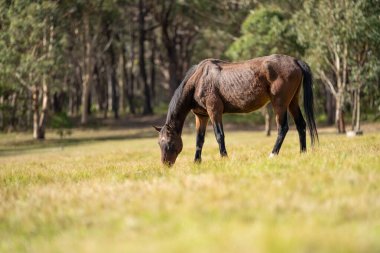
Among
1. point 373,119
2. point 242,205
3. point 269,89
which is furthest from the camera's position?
point 373,119

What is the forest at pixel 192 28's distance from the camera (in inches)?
1476

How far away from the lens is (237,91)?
575 inches

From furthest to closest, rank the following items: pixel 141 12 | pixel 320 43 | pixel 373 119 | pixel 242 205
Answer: pixel 141 12 < pixel 373 119 < pixel 320 43 < pixel 242 205

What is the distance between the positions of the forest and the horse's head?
2413cm

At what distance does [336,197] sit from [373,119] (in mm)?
44142

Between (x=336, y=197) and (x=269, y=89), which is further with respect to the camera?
(x=269, y=89)

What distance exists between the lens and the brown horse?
14398mm

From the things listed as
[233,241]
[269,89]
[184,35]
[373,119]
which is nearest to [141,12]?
[184,35]

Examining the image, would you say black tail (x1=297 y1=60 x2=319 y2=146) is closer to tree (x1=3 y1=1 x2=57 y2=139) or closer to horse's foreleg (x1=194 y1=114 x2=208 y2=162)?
horse's foreleg (x1=194 y1=114 x2=208 y2=162)

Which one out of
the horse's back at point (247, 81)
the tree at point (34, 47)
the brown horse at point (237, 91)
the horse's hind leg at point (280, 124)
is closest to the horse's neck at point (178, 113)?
the brown horse at point (237, 91)

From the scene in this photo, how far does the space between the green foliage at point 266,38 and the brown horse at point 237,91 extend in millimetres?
29834

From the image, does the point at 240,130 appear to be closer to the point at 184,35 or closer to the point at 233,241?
the point at 184,35

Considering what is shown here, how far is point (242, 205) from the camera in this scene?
22.3ft

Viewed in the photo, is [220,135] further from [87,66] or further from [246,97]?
[87,66]
